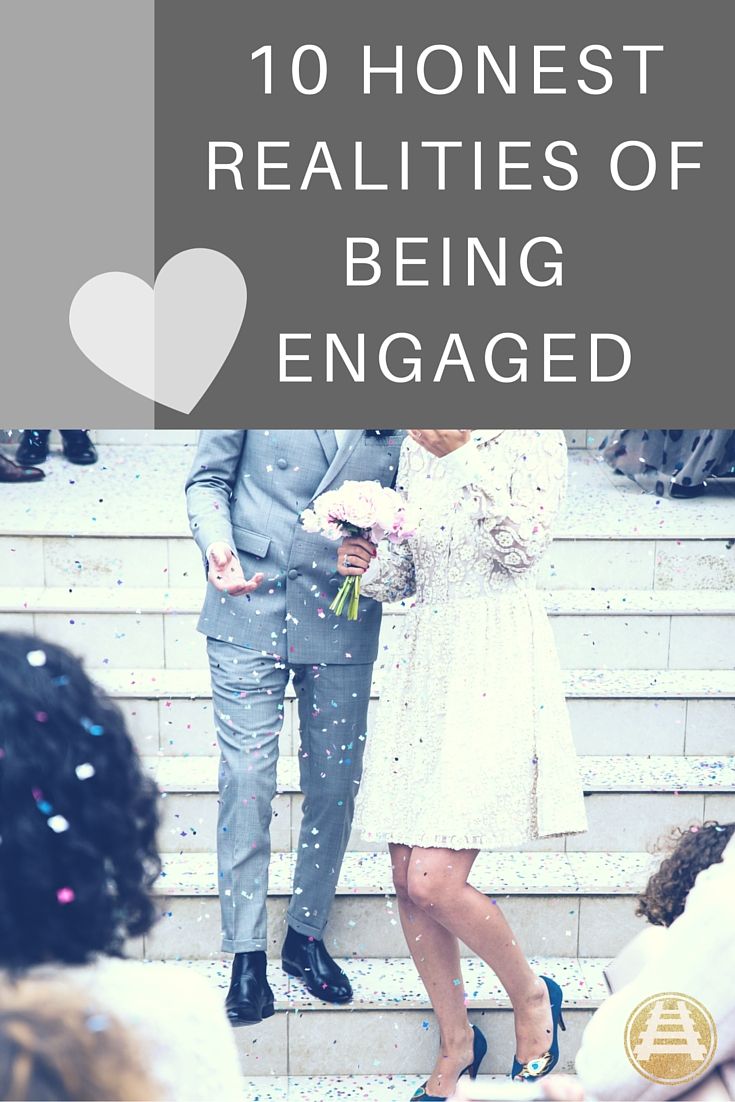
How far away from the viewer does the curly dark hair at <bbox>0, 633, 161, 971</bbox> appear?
1059 mm

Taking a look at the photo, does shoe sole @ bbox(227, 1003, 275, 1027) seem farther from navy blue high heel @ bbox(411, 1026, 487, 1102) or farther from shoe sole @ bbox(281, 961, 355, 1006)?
navy blue high heel @ bbox(411, 1026, 487, 1102)

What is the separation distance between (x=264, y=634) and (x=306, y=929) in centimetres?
67

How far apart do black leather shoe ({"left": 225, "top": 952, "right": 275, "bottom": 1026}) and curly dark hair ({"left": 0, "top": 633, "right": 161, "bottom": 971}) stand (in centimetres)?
172

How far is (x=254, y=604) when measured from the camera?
109 inches

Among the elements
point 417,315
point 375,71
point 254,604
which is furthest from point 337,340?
point 254,604

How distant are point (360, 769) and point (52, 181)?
2.01m

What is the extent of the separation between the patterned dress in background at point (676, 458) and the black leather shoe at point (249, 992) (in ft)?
7.80

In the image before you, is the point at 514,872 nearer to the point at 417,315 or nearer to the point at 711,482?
the point at 417,315

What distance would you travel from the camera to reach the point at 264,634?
278 cm

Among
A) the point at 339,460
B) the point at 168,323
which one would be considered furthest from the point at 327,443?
the point at 168,323

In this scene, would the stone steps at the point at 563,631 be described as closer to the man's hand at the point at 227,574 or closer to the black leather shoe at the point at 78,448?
the man's hand at the point at 227,574

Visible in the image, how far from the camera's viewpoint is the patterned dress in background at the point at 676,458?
452cm

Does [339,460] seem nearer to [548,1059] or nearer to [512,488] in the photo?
[512,488]

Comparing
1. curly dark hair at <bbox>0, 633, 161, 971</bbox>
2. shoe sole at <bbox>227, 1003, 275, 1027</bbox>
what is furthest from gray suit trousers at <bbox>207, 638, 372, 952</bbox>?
curly dark hair at <bbox>0, 633, 161, 971</bbox>
